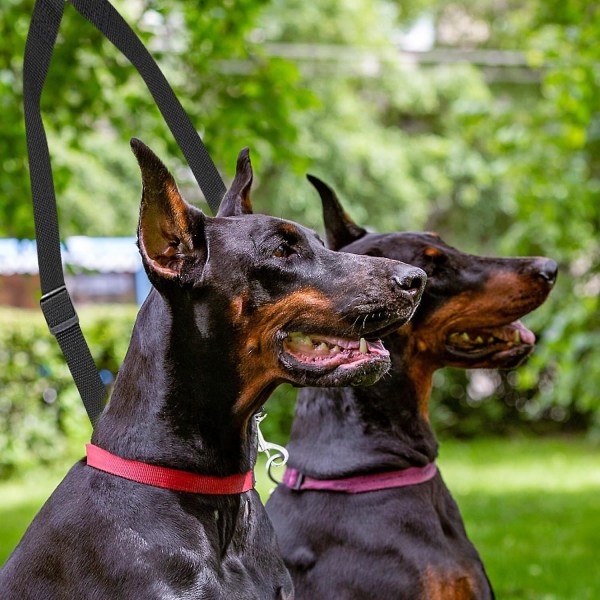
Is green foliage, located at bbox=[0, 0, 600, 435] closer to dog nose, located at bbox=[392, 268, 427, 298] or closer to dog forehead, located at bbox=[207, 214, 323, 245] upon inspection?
dog forehead, located at bbox=[207, 214, 323, 245]

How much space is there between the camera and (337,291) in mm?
2979

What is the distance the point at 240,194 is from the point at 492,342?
150 centimetres

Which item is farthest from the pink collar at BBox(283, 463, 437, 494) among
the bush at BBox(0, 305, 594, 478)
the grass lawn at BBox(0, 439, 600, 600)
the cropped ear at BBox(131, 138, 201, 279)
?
the bush at BBox(0, 305, 594, 478)

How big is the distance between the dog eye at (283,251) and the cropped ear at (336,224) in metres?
1.47

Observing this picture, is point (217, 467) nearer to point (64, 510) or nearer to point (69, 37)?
point (64, 510)

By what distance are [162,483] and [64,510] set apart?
0.90ft

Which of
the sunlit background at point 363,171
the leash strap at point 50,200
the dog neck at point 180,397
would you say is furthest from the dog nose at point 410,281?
the sunlit background at point 363,171

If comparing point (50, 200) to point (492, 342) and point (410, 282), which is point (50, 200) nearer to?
point (410, 282)

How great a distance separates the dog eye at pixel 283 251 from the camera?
Answer: 3.03 m

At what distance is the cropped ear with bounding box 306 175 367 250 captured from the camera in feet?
14.8

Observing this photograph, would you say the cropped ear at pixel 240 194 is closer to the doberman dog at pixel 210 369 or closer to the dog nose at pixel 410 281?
the doberman dog at pixel 210 369

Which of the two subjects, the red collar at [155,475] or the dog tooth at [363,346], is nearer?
the red collar at [155,475]

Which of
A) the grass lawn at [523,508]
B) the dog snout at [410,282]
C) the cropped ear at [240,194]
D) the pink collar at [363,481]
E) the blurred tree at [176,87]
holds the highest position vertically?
the blurred tree at [176,87]

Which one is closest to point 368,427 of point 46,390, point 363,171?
point 46,390
